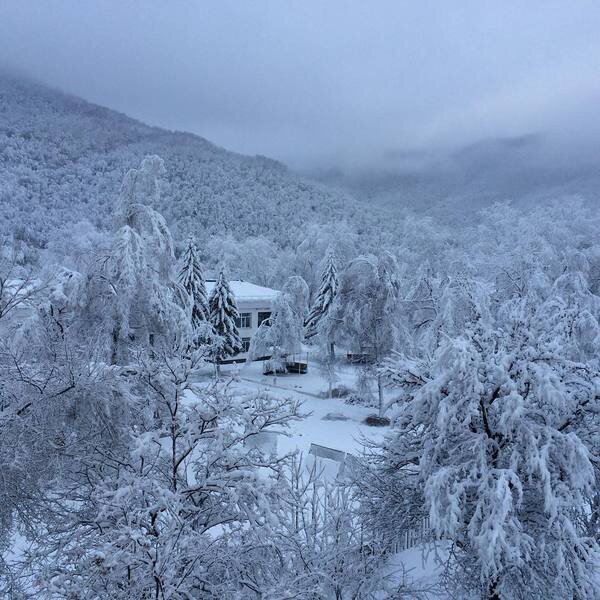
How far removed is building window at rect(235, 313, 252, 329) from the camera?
112 ft

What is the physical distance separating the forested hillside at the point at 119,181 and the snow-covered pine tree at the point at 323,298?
3254cm

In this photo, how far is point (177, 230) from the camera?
82.6 meters

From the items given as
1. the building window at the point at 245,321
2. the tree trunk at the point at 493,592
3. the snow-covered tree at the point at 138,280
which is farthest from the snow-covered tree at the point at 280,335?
the tree trunk at the point at 493,592

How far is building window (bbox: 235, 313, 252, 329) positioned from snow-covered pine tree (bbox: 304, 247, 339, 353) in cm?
475

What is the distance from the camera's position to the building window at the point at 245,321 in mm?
34031

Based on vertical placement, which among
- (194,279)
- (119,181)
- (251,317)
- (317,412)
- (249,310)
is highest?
(119,181)

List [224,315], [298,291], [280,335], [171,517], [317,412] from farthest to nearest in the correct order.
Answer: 1. [298,291]
2. [224,315]
3. [280,335]
4. [317,412]
5. [171,517]

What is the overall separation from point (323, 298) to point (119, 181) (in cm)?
9178

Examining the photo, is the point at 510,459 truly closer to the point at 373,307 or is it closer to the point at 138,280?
the point at 138,280

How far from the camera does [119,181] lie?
360 feet

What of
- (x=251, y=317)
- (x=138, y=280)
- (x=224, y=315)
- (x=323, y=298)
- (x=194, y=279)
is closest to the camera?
(x=138, y=280)

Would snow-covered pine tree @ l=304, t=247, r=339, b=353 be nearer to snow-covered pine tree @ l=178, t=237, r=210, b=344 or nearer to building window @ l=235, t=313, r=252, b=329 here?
building window @ l=235, t=313, r=252, b=329

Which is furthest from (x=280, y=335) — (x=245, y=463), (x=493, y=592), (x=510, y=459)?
(x=245, y=463)

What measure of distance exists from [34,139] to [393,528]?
14838 cm
